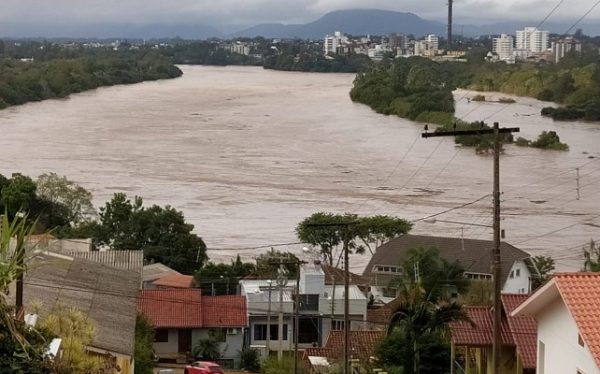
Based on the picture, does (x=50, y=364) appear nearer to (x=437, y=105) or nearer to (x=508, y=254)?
(x=508, y=254)

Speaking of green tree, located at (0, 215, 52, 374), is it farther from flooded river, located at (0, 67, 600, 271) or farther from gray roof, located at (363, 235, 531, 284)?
flooded river, located at (0, 67, 600, 271)

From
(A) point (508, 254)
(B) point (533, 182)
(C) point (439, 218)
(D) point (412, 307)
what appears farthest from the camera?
(B) point (533, 182)

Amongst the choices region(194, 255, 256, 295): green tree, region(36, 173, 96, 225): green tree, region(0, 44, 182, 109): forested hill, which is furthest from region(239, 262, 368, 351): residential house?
region(0, 44, 182, 109): forested hill

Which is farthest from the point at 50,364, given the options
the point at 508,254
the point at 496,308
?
the point at 508,254

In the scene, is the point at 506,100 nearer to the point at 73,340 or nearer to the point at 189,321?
the point at 189,321

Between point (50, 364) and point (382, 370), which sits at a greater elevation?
point (50, 364)

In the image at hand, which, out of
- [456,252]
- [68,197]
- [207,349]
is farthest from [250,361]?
[68,197]
